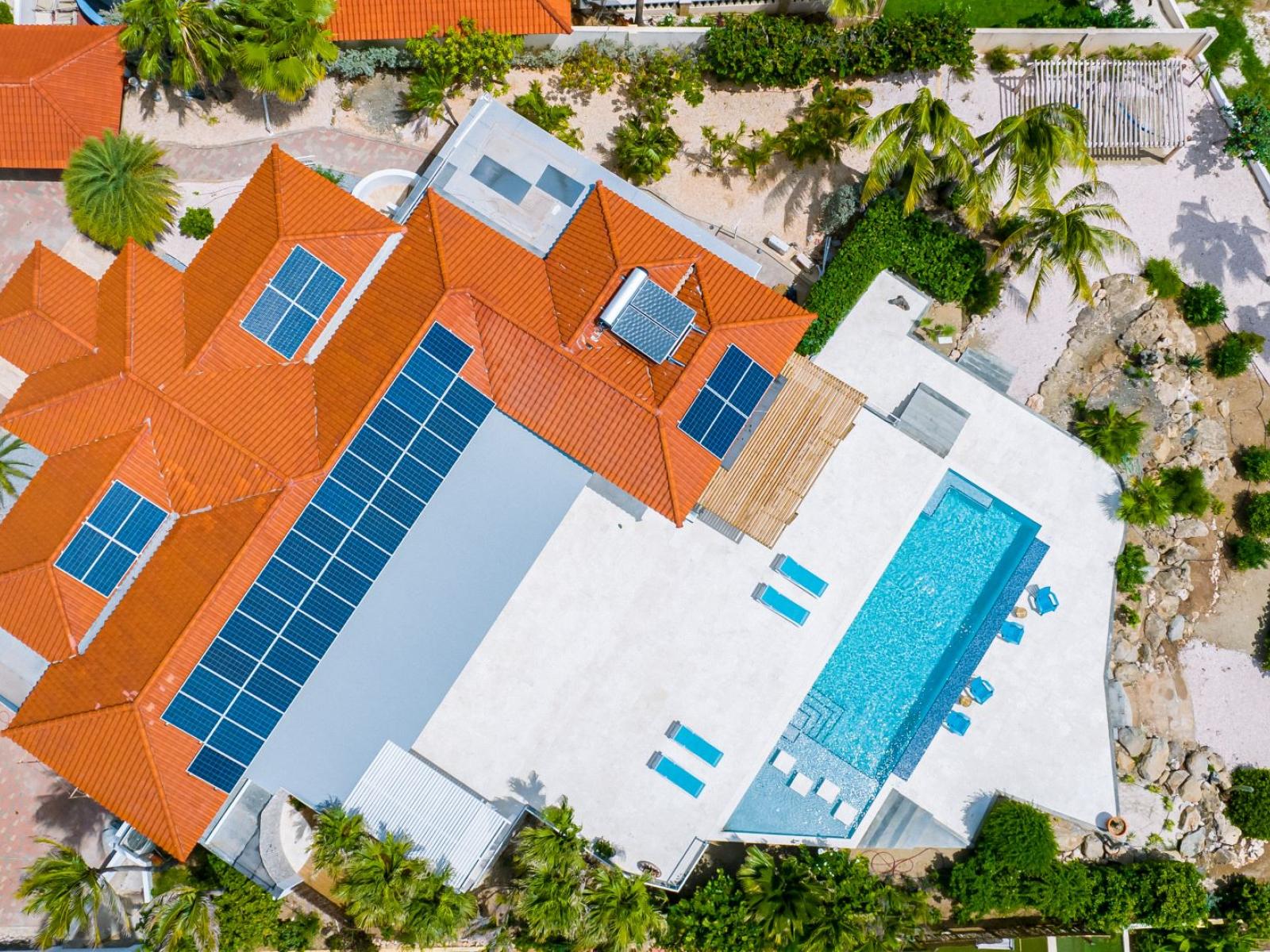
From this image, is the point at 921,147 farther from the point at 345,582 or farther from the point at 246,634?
the point at 246,634

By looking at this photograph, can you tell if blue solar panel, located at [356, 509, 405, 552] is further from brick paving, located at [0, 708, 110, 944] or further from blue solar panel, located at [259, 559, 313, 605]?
brick paving, located at [0, 708, 110, 944]

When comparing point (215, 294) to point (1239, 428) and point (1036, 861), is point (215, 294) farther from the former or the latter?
point (1239, 428)

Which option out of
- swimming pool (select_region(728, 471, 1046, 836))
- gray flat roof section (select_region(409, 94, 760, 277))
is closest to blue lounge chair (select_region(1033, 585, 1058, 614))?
swimming pool (select_region(728, 471, 1046, 836))

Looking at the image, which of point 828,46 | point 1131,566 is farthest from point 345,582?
point 1131,566

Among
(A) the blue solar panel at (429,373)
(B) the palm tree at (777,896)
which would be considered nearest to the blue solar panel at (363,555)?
(A) the blue solar panel at (429,373)

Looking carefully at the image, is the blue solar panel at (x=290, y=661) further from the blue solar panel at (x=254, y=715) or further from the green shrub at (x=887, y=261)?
the green shrub at (x=887, y=261)
